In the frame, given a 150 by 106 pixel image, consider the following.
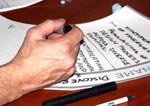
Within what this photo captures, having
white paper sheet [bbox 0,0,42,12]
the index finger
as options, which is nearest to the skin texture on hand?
the index finger

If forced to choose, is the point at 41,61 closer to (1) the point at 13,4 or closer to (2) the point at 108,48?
(2) the point at 108,48

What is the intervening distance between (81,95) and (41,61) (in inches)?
4.3

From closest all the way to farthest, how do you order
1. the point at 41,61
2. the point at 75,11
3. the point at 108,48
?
the point at 41,61
the point at 108,48
the point at 75,11

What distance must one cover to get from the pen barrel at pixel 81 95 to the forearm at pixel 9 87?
0.21ft

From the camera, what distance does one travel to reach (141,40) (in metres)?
0.75

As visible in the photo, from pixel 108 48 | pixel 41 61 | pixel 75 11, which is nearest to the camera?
pixel 41 61

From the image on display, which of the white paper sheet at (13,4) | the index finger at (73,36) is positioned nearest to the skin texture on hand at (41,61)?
the index finger at (73,36)

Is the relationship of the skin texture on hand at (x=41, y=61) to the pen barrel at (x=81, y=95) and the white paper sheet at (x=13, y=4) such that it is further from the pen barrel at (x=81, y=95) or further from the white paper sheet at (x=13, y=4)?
the white paper sheet at (x=13, y=4)

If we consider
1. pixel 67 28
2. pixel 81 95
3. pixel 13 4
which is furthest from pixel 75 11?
pixel 81 95

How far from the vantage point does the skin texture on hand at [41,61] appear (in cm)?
59

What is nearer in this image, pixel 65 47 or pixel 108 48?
pixel 65 47

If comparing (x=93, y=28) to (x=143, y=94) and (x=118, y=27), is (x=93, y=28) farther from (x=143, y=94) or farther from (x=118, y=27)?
(x=143, y=94)

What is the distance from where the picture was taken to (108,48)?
28.8 inches

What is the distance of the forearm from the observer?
0.59 m
